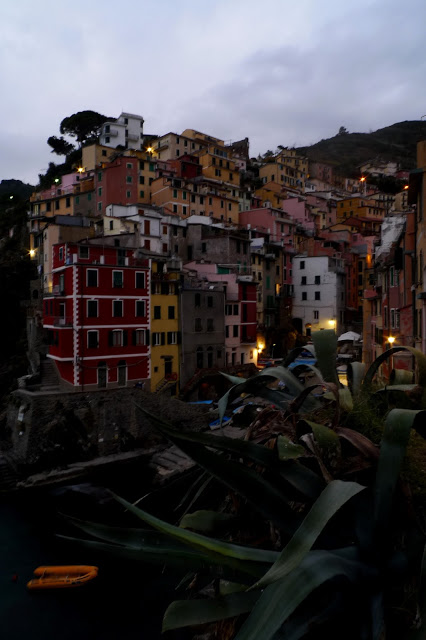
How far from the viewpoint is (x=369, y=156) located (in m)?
146

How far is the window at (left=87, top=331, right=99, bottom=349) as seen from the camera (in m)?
30.7

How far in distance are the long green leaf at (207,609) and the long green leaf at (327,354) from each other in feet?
6.12

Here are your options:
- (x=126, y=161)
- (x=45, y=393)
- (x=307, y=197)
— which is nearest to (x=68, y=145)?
(x=126, y=161)

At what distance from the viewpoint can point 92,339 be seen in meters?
30.9

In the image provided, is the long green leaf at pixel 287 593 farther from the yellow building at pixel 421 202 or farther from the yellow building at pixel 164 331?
the yellow building at pixel 164 331

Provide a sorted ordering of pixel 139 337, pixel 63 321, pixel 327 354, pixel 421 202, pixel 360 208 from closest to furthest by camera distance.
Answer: pixel 327 354
pixel 421 202
pixel 63 321
pixel 139 337
pixel 360 208

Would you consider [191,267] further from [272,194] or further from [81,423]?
[272,194]

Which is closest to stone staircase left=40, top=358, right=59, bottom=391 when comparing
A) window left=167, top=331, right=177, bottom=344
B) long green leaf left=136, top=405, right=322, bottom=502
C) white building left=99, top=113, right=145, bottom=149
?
window left=167, top=331, right=177, bottom=344

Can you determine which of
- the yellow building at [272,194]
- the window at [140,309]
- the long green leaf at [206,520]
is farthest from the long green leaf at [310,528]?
the yellow building at [272,194]

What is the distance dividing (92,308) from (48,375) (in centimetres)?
673

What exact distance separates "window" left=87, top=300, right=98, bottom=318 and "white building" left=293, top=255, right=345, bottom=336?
2793 cm

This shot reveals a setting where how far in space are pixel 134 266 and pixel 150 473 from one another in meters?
14.8

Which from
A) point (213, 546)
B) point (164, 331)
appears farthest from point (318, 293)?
point (213, 546)

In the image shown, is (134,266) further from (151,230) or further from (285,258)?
(285,258)
